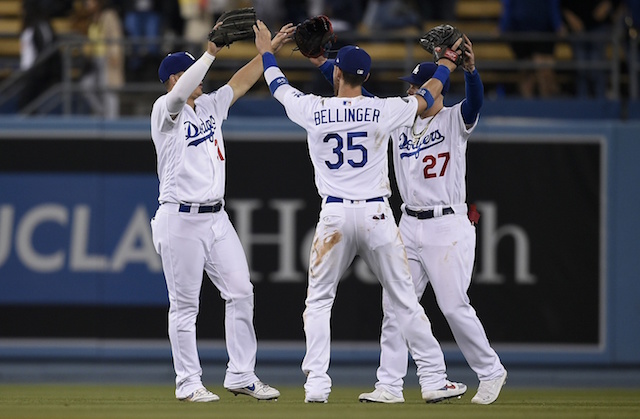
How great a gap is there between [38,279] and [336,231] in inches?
192

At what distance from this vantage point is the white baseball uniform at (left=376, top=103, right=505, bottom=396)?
321 inches

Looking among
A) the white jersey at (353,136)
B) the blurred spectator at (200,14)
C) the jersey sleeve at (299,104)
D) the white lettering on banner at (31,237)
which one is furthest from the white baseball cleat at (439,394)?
the blurred spectator at (200,14)

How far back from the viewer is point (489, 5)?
14.4 m

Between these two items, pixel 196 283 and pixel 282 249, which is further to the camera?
pixel 282 249

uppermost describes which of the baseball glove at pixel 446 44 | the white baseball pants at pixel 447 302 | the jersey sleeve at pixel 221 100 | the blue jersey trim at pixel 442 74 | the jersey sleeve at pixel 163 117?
the baseball glove at pixel 446 44

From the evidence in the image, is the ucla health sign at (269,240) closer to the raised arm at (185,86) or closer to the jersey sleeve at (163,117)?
the jersey sleeve at (163,117)

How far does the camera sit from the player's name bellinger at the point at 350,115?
7805 millimetres

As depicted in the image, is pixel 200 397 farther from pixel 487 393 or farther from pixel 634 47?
pixel 634 47

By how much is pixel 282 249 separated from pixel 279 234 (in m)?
0.15

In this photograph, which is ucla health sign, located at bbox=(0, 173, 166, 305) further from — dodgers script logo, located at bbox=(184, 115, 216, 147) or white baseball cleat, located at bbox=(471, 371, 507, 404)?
white baseball cleat, located at bbox=(471, 371, 507, 404)

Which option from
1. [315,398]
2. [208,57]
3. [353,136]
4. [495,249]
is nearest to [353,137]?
[353,136]

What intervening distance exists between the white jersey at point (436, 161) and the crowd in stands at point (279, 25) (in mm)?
3613

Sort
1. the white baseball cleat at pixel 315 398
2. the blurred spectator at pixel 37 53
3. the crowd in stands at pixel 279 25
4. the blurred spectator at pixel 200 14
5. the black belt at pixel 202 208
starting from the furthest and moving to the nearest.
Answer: the blurred spectator at pixel 200 14, the blurred spectator at pixel 37 53, the crowd in stands at pixel 279 25, the black belt at pixel 202 208, the white baseball cleat at pixel 315 398

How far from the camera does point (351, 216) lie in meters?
7.78
